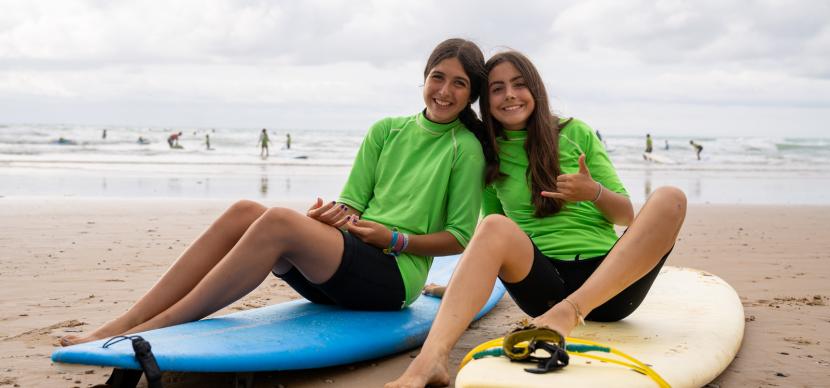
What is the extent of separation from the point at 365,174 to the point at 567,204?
91 centimetres

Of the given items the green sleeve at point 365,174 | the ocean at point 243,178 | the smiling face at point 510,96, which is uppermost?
the smiling face at point 510,96

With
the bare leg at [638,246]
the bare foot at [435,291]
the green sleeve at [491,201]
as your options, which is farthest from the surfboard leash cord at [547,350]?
the bare foot at [435,291]

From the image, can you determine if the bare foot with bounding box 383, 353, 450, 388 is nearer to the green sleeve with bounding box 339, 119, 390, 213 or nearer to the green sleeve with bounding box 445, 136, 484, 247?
the green sleeve with bounding box 445, 136, 484, 247

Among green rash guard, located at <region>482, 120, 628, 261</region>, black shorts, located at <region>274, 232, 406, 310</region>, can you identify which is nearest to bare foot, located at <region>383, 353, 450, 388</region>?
black shorts, located at <region>274, 232, 406, 310</region>

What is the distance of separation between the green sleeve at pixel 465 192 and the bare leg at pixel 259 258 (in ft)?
1.70

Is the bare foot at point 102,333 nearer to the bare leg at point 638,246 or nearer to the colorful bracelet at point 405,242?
the colorful bracelet at point 405,242

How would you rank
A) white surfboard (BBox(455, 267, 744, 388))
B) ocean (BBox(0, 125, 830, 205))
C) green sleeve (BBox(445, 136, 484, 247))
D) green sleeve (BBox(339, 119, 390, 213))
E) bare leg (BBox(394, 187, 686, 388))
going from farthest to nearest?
ocean (BBox(0, 125, 830, 205)) → green sleeve (BBox(339, 119, 390, 213)) → green sleeve (BBox(445, 136, 484, 247)) → bare leg (BBox(394, 187, 686, 388)) → white surfboard (BBox(455, 267, 744, 388))

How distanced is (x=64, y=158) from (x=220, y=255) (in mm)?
18520

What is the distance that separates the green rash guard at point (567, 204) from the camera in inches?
123

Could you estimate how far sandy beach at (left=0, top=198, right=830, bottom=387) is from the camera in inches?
120

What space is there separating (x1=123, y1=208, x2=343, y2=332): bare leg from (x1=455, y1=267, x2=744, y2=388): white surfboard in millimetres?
821

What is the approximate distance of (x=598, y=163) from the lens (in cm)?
325

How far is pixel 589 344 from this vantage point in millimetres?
2592

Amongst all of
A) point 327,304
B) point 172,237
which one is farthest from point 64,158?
point 327,304
